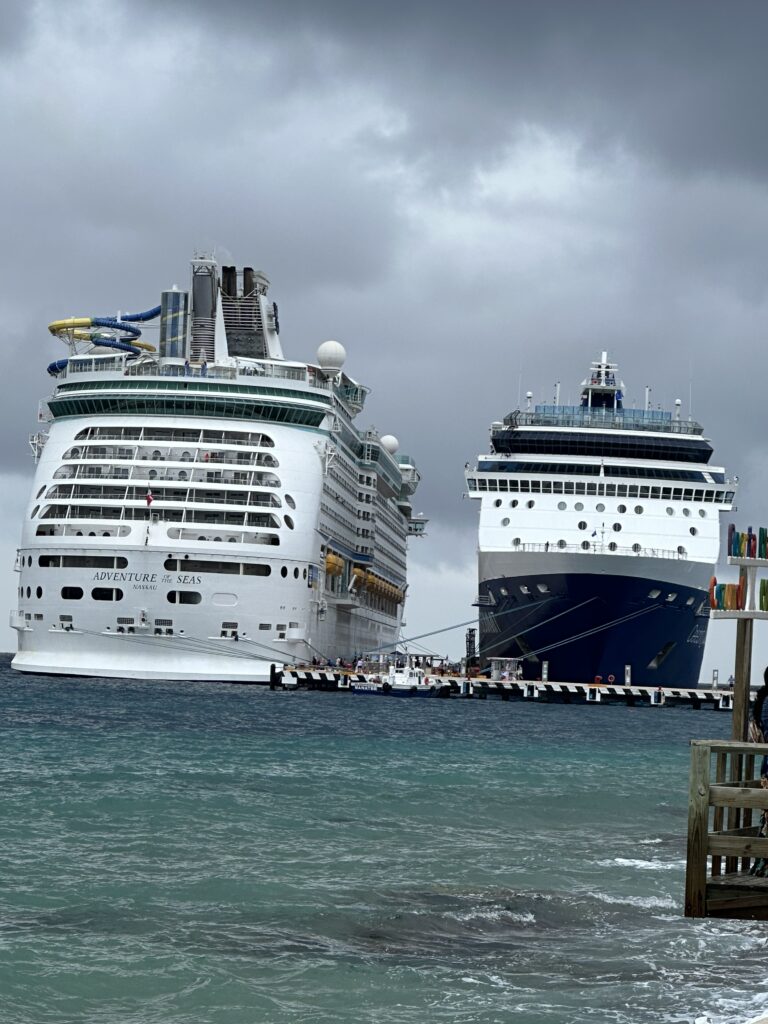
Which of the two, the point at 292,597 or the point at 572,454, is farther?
the point at 572,454

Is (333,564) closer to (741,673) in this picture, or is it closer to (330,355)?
(330,355)

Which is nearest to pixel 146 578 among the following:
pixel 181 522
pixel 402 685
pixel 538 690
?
pixel 181 522

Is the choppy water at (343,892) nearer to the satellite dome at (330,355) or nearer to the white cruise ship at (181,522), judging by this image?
the white cruise ship at (181,522)

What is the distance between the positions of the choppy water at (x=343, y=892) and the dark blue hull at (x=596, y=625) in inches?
1254

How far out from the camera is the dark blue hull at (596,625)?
72.8 metres

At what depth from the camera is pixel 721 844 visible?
1736cm

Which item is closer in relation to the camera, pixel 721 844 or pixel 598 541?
pixel 721 844

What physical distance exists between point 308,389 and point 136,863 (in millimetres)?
57566

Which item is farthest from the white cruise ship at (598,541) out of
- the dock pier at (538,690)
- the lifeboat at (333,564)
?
the lifeboat at (333,564)

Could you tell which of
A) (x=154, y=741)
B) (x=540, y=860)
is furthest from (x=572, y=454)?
(x=540, y=860)

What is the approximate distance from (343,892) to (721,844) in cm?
501

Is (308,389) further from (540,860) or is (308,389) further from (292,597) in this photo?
(540,860)

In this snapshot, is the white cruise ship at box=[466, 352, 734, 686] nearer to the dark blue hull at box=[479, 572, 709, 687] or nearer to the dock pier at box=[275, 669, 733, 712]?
the dark blue hull at box=[479, 572, 709, 687]

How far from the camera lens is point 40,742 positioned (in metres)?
40.0
